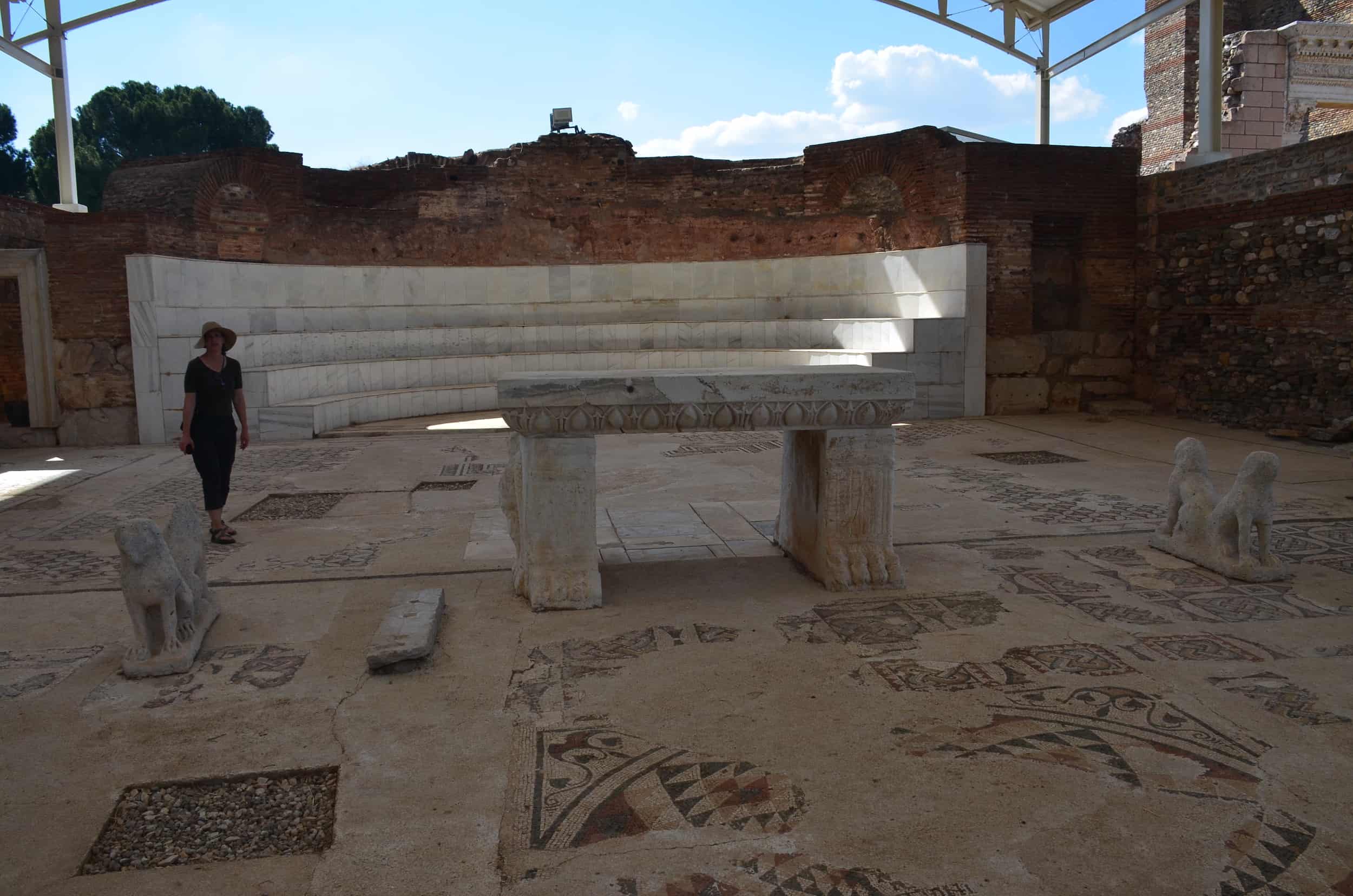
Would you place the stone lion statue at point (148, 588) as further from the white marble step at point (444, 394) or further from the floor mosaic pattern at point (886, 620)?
the white marble step at point (444, 394)

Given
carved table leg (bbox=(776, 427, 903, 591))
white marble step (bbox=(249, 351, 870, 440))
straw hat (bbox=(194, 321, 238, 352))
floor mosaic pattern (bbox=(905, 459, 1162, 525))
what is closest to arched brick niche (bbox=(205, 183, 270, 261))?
white marble step (bbox=(249, 351, 870, 440))

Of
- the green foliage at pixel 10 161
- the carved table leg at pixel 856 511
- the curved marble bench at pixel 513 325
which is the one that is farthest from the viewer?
the green foliage at pixel 10 161

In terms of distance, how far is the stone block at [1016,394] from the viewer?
11.7 m

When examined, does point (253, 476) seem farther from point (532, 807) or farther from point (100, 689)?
point (532, 807)

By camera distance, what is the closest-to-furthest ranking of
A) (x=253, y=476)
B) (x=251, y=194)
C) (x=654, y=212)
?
(x=253, y=476) < (x=251, y=194) < (x=654, y=212)

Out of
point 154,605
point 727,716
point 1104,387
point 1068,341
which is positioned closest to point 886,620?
point 727,716

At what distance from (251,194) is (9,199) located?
12.0ft

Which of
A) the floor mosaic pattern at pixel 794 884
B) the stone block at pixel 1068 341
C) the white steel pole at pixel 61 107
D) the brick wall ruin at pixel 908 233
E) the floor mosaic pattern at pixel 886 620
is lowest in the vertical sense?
the floor mosaic pattern at pixel 794 884

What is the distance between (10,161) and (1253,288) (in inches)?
1153

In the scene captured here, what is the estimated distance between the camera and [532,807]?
8.50 ft

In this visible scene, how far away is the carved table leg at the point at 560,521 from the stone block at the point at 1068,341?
9.12 metres

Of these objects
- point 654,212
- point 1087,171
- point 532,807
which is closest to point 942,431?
point 1087,171

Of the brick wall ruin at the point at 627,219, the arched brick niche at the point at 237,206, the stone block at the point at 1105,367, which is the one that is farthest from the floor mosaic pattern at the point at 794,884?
the arched brick niche at the point at 237,206

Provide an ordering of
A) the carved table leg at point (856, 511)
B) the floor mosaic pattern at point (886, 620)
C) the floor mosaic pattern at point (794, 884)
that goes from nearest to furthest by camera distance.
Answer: the floor mosaic pattern at point (794, 884) → the floor mosaic pattern at point (886, 620) → the carved table leg at point (856, 511)
